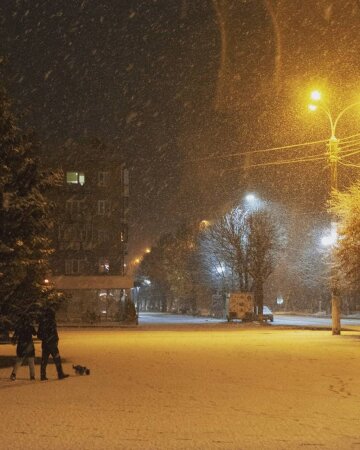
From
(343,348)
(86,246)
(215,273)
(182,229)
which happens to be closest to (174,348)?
(343,348)

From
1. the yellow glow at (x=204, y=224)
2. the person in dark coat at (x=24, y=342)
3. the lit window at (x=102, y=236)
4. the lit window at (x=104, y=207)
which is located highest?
the lit window at (x=104, y=207)

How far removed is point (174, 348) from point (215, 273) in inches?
2043

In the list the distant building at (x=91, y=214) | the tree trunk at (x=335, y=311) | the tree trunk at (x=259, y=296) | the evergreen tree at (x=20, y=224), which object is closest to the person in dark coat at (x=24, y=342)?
the evergreen tree at (x=20, y=224)

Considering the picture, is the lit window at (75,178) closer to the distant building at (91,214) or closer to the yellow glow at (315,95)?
the distant building at (91,214)

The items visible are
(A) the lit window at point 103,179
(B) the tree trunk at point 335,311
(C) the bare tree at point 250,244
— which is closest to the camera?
(B) the tree trunk at point 335,311

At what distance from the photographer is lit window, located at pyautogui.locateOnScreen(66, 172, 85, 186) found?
71.1 metres

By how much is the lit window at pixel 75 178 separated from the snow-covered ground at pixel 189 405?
5091 cm

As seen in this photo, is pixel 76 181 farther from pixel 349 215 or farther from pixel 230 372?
pixel 230 372

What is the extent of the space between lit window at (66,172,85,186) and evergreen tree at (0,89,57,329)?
50.8 m

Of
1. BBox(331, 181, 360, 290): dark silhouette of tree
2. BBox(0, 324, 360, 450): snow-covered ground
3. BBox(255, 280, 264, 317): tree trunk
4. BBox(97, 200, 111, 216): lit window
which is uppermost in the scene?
BBox(97, 200, 111, 216): lit window

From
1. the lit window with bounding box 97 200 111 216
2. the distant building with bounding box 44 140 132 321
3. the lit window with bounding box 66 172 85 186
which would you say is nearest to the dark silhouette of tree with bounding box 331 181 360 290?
the distant building with bounding box 44 140 132 321

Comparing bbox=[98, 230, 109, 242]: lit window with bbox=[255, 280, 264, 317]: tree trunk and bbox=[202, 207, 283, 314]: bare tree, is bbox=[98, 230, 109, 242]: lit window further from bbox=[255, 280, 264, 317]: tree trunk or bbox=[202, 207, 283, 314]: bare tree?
bbox=[255, 280, 264, 317]: tree trunk

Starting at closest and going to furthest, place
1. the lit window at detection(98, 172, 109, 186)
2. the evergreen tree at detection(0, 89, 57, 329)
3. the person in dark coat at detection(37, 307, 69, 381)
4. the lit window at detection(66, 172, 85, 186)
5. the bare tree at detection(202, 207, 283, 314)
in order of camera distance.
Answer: the person in dark coat at detection(37, 307, 69, 381), the evergreen tree at detection(0, 89, 57, 329), the bare tree at detection(202, 207, 283, 314), the lit window at detection(66, 172, 85, 186), the lit window at detection(98, 172, 109, 186)

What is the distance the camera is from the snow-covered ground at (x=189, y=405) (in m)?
9.42
